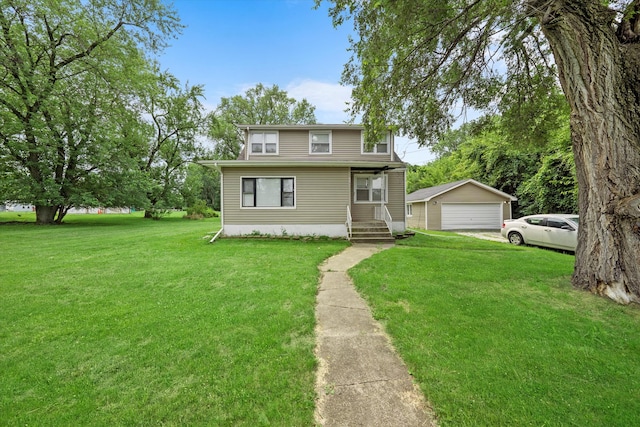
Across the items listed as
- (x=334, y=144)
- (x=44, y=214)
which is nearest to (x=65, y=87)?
(x=44, y=214)

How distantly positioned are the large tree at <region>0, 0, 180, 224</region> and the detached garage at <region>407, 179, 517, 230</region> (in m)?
19.6

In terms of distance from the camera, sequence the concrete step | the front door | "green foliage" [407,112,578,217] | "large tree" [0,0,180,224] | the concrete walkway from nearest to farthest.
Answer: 1. the concrete walkway
2. the concrete step
3. "green foliage" [407,112,578,217]
4. the front door
5. "large tree" [0,0,180,224]

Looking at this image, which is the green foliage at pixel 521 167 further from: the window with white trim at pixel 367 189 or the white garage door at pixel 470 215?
the window with white trim at pixel 367 189

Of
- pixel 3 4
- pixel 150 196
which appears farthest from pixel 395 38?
pixel 150 196

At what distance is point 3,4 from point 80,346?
20.1 metres

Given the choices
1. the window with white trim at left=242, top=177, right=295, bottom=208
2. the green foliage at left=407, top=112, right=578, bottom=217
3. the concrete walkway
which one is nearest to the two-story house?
the window with white trim at left=242, top=177, right=295, bottom=208

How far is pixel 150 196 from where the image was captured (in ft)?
74.0

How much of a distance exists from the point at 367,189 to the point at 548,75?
22.9 feet

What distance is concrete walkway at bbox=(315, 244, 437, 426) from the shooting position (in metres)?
2.00

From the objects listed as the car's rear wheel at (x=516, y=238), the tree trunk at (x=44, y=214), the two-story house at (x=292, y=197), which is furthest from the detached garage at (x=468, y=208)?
the tree trunk at (x=44, y=214)

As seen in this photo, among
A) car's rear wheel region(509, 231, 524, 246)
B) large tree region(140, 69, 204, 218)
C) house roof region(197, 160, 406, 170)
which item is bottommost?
car's rear wheel region(509, 231, 524, 246)

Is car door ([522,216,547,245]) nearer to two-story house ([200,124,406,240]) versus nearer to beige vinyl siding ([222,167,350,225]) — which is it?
two-story house ([200,124,406,240])

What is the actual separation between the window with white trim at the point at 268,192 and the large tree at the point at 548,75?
513 cm

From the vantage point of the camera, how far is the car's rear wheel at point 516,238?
37.1ft
